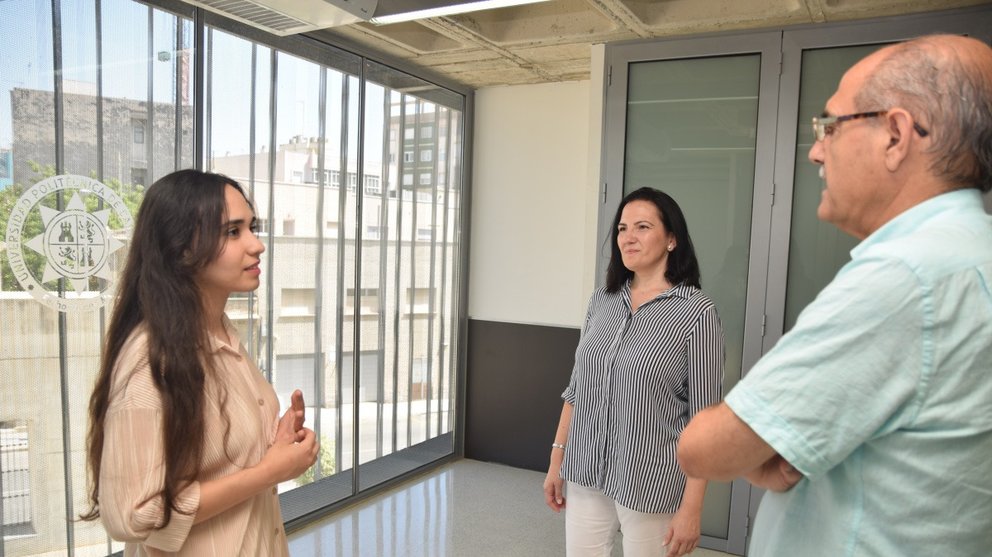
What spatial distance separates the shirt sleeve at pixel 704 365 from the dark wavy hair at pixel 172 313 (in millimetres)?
1255

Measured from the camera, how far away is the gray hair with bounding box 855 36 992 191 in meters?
0.79

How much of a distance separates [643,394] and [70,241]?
7.10 ft

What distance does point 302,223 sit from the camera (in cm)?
359

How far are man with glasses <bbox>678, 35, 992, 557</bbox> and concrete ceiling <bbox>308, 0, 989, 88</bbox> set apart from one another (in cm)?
260

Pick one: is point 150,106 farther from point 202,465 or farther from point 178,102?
point 202,465

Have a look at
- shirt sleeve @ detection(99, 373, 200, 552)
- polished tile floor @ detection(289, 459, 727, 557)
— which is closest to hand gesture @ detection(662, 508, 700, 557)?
shirt sleeve @ detection(99, 373, 200, 552)

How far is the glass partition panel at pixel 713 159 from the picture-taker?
3.56 m

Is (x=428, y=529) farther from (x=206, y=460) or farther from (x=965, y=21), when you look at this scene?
A: (x=965, y=21)

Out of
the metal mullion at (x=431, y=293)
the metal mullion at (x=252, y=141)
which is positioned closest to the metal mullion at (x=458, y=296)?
the metal mullion at (x=431, y=293)

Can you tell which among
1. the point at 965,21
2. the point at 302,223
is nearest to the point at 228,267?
the point at 302,223

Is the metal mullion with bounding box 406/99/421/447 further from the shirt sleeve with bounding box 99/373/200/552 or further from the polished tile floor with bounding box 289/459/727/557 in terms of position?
the shirt sleeve with bounding box 99/373/200/552

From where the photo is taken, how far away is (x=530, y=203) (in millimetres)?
4746

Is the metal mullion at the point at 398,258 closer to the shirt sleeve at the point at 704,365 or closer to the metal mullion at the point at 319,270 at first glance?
the metal mullion at the point at 319,270

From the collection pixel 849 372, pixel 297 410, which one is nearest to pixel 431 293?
pixel 297 410
